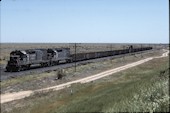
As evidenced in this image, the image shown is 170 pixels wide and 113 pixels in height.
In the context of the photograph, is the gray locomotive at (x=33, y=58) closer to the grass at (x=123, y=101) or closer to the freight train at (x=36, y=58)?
the freight train at (x=36, y=58)

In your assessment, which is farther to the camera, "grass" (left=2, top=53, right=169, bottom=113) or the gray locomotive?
the gray locomotive

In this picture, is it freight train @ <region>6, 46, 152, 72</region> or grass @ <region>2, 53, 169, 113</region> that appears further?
freight train @ <region>6, 46, 152, 72</region>

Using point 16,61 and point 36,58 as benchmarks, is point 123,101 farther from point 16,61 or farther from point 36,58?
point 36,58

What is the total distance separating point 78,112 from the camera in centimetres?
2314

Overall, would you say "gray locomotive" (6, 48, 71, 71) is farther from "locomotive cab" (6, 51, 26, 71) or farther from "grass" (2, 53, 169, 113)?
"grass" (2, 53, 169, 113)

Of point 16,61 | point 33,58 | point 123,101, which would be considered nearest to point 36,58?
point 33,58

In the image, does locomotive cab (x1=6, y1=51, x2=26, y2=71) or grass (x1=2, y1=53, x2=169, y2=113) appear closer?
grass (x1=2, y1=53, x2=169, y2=113)

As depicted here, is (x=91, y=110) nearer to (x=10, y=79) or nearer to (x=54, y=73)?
(x=10, y=79)

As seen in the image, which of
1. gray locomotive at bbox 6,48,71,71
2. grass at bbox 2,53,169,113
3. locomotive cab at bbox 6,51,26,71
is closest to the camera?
grass at bbox 2,53,169,113

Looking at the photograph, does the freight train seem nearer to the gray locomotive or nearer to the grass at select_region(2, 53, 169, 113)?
the gray locomotive

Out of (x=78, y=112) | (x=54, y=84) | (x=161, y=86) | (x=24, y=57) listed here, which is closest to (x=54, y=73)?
(x=24, y=57)

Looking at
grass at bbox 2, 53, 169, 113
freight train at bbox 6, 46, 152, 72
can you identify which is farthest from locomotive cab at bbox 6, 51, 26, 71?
grass at bbox 2, 53, 169, 113

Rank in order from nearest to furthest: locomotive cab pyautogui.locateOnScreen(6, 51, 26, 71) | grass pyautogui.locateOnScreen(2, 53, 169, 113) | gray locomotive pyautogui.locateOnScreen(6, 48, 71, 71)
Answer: grass pyautogui.locateOnScreen(2, 53, 169, 113)
locomotive cab pyautogui.locateOnScreen(6, 51, 26, 71)
gray locomotive pyautogui.locateOnScreen(6, 48, 71, 71)

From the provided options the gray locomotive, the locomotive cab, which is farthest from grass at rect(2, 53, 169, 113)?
the gray locomotive
